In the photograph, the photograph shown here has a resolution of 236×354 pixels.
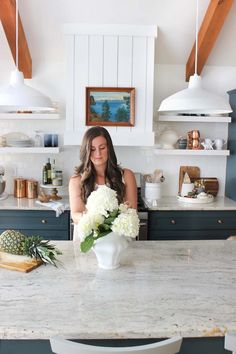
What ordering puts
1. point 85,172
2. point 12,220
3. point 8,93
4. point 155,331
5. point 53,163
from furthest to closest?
point 53,163
point 12,220
point 85,172
point 8,93
point 155,331

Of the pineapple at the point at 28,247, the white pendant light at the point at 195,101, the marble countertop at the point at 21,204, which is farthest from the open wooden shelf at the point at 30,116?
the pineapple at the point at 28,247

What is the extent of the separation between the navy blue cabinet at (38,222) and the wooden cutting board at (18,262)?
66.7 inches

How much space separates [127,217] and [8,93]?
990 millimetres

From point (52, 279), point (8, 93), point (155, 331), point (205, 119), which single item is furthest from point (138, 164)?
point (155, 331)

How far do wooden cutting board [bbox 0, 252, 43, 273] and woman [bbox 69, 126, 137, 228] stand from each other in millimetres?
561

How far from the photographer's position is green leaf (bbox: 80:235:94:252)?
1711 millimetres

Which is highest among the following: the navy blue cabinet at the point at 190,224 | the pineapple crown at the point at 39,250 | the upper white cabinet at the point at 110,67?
the upper white cabinet at the point at 110,67

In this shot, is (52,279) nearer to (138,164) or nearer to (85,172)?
(85,172)

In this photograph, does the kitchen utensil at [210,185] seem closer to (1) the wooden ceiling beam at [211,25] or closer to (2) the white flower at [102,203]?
(1) the wooden ceiling beam at [211,25]

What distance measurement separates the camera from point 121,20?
377cm

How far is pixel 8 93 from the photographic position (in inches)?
83.4

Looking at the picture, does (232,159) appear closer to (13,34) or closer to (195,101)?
(195,101)

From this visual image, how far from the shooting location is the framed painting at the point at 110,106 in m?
3.91

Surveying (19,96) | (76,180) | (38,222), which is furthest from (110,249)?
(38,222)
